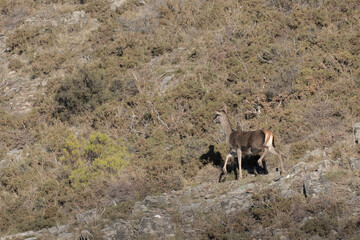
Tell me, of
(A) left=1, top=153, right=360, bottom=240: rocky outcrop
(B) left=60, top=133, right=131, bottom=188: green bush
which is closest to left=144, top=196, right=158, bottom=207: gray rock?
(A) left=1, top=153, right=360, bottom=240: rocky outcrop

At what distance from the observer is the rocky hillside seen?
32.9ft

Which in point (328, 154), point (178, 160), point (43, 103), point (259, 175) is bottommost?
point (43, 103)

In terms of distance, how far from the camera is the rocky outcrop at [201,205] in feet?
31.7

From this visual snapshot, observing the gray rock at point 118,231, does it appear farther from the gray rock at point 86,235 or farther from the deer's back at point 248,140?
the deer's back at point 248,140

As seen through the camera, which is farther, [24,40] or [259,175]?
[24,40]

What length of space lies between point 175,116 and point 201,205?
21.3 ft

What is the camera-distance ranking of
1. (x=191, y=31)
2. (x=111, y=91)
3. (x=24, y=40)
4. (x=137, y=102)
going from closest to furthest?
(x=137, y=102) → (x=111, y=91) → (x=191, y=31) → (x=24, y=40)

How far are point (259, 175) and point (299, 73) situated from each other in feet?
21.6

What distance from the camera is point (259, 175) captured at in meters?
11.7

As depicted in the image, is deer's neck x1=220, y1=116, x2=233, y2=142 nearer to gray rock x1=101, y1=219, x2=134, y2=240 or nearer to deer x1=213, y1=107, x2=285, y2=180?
deer x1=213, y1=107, x2=285, y2=180

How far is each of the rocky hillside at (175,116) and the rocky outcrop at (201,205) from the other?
0.04 m

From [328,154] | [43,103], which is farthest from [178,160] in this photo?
[43,103]

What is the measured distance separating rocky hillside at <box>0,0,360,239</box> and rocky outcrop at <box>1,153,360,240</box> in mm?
38

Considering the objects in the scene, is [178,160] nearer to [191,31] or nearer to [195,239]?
[195,239]
